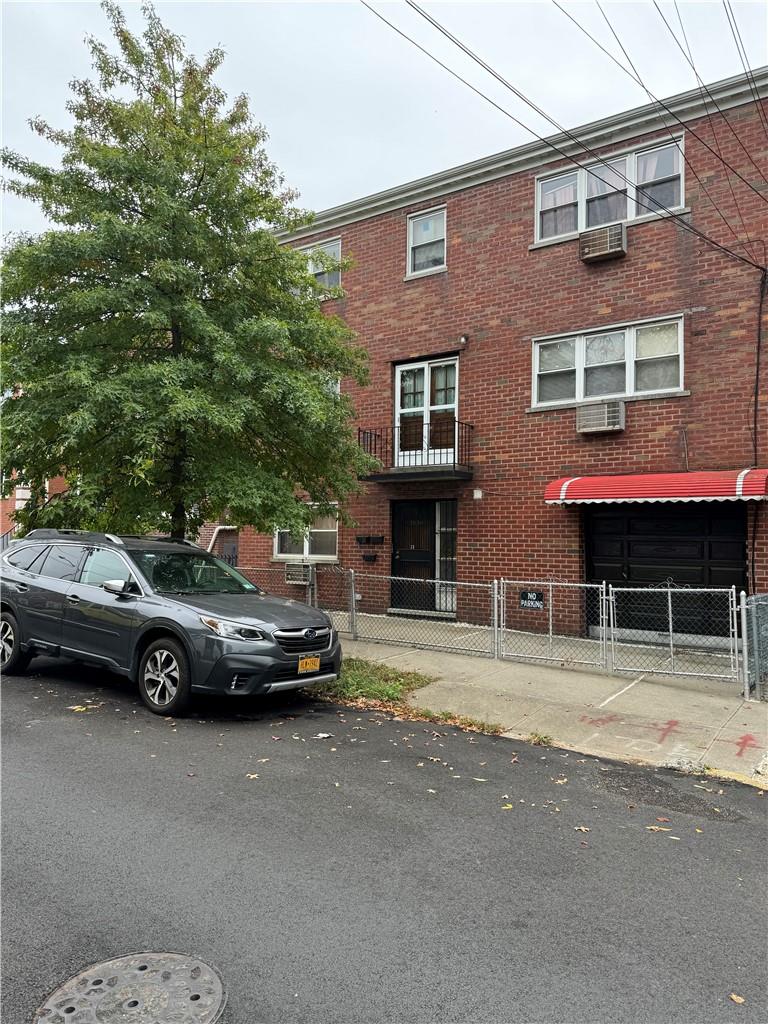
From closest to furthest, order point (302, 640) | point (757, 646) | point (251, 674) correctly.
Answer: point (251, 674), point (302, 640), point (757, 646)

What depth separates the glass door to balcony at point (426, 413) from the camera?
13.7 metres

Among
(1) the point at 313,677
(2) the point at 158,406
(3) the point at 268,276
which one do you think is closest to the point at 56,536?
(2) the point at 158,406

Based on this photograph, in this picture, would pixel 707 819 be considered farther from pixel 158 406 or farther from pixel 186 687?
pixel 158 406

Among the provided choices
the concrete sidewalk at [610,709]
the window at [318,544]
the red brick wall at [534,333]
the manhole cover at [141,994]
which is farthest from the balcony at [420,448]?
the manhole cover at [141,994]

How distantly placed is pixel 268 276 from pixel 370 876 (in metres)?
8.09

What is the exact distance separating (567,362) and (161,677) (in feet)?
→ 30.1

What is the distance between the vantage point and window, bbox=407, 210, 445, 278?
14.2m

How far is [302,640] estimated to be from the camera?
688cm

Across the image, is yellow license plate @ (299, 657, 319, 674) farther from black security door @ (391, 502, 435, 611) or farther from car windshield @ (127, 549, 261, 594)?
black security door @ (391, 502, 435, 611)

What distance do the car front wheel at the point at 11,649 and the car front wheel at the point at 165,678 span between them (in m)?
2.22

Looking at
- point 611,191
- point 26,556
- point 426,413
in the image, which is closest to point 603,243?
point 611,191

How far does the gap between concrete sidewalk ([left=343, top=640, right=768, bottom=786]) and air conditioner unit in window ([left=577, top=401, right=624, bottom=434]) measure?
14.6 feet

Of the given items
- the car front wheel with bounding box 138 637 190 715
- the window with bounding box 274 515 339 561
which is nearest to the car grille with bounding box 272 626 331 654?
the car front wheel with bounding box 138 637 190 715

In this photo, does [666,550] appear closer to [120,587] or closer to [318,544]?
[318,544]
